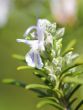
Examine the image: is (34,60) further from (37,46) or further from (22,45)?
(22,45)

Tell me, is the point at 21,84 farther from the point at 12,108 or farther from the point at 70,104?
the point at 12,108

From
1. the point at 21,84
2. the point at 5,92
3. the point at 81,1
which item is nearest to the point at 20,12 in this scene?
the point at 81,1

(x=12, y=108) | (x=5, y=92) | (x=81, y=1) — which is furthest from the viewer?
(x=5, y=92)

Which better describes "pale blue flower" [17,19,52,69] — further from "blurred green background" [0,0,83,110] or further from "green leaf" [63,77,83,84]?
"blurred green background" [0,0,83,110]

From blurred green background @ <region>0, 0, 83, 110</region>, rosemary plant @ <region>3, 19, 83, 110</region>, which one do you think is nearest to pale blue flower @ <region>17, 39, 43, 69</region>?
rosemary plant @ <region>3, 19, 83, 110</region>

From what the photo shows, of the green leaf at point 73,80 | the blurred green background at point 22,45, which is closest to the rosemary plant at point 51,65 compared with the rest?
the green leaf at point 73,80

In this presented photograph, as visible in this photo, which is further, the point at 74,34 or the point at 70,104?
the point at 74,34

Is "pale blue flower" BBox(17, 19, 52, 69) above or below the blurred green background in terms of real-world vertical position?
below
